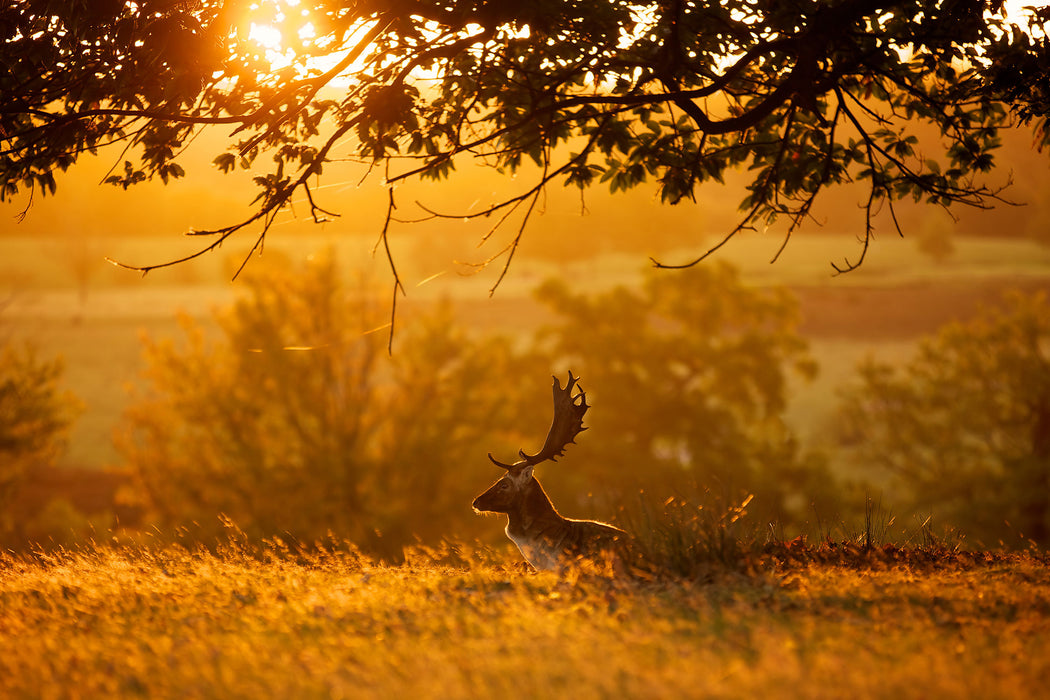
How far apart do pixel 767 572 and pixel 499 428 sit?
2768 centimetres

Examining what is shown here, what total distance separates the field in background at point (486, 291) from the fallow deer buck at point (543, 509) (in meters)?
51.4

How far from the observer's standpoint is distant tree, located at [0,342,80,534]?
2797 centimetres

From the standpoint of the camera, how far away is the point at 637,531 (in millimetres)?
7672

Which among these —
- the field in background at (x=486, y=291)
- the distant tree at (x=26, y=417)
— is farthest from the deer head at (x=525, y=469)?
the field in background at (x=486, y=291)

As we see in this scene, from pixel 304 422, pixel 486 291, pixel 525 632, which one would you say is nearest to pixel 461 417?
pixel 304 422

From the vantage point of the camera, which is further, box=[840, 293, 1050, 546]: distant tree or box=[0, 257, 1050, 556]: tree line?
box=[840, 293, 1050, 546]: distant tree

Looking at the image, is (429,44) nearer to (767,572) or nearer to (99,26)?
(99,26)

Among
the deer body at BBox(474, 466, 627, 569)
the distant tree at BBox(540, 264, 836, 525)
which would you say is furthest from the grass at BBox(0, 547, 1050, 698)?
the distant tree at BBox(540, 264, 836, 525)

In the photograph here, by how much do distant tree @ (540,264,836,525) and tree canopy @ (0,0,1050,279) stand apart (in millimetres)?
31960

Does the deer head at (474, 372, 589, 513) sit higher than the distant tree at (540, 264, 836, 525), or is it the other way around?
the deer head at (474, 372, 589, 513)

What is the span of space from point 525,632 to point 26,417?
28.2 metres

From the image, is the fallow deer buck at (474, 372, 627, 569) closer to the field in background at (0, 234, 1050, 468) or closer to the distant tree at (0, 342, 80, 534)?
the distant tree at (0, 342, 80, 534)

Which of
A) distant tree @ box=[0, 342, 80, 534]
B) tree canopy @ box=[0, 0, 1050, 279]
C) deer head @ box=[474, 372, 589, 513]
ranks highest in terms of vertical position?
tree canopy @ box=[0, 0, 1050, 279]

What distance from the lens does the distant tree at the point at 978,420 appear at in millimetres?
34094
